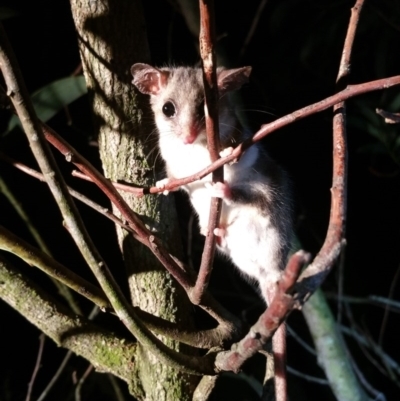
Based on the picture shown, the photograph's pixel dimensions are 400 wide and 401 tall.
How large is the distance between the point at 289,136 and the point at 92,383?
1.41m

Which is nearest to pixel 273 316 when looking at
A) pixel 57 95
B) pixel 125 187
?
pixel 125 187

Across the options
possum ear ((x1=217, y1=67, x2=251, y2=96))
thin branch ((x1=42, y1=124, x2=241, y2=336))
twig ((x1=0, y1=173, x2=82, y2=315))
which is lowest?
twig ((x1=0, y1=173, x2=82, y2=315))

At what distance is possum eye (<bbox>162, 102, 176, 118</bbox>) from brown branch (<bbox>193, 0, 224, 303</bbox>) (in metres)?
0.62

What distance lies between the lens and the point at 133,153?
1.34 metres

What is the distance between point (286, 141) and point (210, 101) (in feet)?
6.23

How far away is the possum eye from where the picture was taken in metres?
1.54

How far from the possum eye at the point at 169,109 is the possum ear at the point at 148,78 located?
5 centimetres

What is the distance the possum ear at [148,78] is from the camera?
1.29 metres

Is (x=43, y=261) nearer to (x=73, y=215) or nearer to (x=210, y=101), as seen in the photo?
(x=73, y=215)

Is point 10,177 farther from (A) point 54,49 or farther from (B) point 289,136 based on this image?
(B) point 289,136

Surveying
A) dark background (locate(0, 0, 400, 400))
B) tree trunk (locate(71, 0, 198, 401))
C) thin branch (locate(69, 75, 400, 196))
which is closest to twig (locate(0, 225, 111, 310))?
tree trunk (locate(71, 0, 198, 401))

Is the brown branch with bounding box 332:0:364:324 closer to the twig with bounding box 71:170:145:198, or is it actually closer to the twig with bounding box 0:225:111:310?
the twig with bounding box 71:170:145:198

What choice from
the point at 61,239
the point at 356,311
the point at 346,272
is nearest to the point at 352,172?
the point at 346,272

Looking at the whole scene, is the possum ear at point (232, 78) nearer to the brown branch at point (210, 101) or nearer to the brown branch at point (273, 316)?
the brown branch at point (210, 101)
